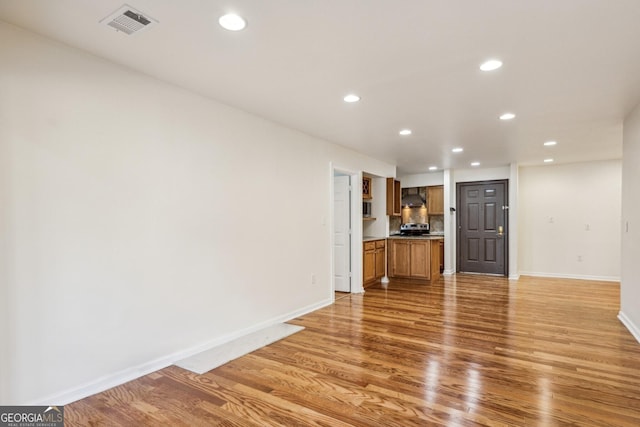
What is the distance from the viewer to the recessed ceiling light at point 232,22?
1.98 m

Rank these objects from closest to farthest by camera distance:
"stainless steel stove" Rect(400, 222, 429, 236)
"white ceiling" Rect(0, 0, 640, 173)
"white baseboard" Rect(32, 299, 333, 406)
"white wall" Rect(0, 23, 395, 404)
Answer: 1. "white ceiling" Rect(0, 0, 640, 173)
2. "white wall" Rect(0, 23, 395, 404)
3. "white baseboard" Rect(32, 299, 333, 406)
4. "stainless steel stove" Rect(400, 222, 429, 236)

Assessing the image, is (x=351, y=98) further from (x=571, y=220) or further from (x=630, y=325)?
(x=571, y=220)

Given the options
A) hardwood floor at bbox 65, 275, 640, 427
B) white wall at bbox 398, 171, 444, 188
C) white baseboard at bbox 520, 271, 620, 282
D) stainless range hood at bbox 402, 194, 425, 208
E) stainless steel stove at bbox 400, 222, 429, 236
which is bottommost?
hardwood floor at bbox 65, 275, 640, 427

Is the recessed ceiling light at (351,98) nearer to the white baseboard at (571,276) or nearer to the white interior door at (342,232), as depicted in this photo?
the white interior door at (342,232)

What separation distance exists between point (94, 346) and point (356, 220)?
405 centimetres

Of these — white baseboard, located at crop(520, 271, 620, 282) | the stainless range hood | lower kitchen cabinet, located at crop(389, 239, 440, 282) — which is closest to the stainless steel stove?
the stainless range hood

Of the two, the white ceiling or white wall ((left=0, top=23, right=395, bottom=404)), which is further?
white wall ((left=0, top=23, right=395, bottom=404))

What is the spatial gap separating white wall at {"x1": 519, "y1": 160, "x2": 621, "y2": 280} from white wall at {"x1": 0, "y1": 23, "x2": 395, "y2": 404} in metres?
6.15

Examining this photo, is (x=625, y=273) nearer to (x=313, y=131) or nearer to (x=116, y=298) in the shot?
(x=313, y=131)

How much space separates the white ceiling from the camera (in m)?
1.91

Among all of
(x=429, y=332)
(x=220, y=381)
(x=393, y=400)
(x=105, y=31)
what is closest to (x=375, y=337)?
(x=429, y=332)

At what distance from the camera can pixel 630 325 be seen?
3.76m

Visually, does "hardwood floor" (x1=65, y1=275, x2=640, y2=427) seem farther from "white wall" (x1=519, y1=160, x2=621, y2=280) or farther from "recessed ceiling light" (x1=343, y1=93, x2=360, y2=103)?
"white wall" (x1=519, y1=160, x2=621, y2=280)

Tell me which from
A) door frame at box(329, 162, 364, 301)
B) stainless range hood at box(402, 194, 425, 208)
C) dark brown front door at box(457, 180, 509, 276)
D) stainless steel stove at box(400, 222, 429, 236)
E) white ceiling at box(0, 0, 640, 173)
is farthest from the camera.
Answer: stainless range hood at box(402, 194, 425, 208)
